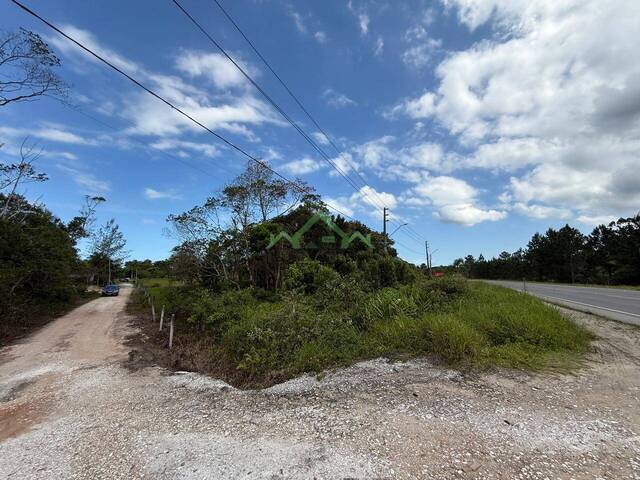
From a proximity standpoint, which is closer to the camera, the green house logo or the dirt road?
the dirt road

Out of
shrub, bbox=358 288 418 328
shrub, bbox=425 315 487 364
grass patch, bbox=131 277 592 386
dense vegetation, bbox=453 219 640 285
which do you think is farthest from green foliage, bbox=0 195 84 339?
dense vegetation, bbox=453 219 640 285

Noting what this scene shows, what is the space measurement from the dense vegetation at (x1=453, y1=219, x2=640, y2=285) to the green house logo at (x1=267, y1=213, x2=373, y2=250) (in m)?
15.1

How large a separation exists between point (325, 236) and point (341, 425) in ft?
51.7

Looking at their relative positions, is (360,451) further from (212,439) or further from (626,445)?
(626,445)

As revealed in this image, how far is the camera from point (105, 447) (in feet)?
12.3

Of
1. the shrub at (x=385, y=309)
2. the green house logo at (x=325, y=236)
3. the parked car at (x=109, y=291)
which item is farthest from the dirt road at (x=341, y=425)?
the parked car at (x=109, y=291)

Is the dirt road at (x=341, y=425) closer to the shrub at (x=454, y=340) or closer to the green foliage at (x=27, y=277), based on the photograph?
the shrub at (x=454, y=340)

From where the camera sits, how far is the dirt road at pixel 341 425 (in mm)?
3145

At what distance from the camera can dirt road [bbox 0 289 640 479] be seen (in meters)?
3.14

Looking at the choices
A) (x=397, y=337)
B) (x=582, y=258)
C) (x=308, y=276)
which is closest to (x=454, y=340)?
(x=397, y=337)

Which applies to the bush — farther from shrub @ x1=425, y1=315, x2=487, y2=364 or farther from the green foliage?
the green foliage

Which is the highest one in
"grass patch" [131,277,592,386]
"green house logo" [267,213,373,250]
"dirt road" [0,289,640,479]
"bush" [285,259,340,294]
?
"green house logo" [267,213,373,250]

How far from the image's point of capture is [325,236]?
1950 centimetres

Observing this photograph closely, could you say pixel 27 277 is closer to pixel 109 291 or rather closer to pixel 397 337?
pixel 109 291
